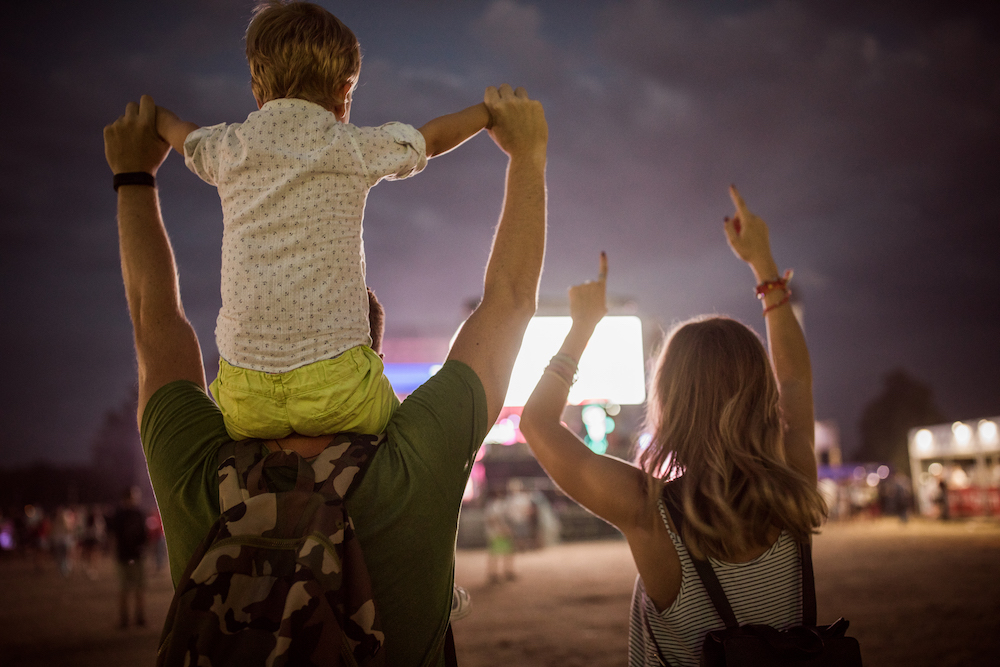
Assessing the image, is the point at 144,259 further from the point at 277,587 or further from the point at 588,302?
the point at 588,302

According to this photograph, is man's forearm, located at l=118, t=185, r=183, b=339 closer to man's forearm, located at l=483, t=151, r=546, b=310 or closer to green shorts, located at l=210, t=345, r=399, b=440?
green shorts, located at l=210, t=345, r=399, b=440

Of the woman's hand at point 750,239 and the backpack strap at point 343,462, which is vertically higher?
the woman's hand at point 750,239

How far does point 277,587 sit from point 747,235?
6.13 feet

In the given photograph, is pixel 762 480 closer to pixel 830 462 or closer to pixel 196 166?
pixel 196 166

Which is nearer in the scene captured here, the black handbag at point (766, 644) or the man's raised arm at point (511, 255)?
the man's raised arm at point (511, 255)

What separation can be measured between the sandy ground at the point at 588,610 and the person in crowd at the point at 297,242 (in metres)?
6.79

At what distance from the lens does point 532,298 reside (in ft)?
4.23

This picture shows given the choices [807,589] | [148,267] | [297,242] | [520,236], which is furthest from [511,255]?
[807,589]

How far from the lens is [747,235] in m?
2.21

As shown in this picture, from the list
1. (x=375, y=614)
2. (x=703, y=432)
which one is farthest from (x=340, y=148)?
(x=703, y=432)

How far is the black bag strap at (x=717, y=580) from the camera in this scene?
1.57m

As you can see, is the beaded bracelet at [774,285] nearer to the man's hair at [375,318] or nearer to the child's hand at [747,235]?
the child's hand at [747,235]

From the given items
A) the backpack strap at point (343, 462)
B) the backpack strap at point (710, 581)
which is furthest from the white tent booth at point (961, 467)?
the backpack strap at point (343, 462)

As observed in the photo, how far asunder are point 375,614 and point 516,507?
1937 centimetres
